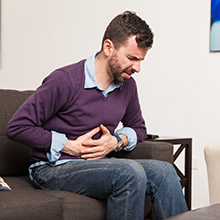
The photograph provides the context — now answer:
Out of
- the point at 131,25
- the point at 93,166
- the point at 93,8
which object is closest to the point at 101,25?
the point at 93,8

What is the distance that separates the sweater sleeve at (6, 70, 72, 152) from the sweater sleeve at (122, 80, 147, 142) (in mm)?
420

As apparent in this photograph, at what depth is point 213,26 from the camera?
2514 millimetres

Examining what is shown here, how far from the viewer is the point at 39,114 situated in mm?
1428

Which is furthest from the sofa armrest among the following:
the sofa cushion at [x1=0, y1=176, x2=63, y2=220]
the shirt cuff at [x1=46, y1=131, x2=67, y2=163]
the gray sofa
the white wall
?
the white wall

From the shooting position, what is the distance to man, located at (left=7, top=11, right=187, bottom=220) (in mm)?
1345

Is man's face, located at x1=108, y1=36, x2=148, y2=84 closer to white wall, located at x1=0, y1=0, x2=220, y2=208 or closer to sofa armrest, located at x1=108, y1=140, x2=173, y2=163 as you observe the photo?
sofa armrest, located at x1=108, y1=140, x2=173, y2=163

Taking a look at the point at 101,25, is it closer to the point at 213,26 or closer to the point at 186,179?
the point at 213,26

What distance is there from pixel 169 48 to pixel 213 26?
356 millimetres

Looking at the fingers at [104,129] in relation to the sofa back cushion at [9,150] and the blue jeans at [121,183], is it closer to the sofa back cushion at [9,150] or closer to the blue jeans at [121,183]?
the blue jeans at [121,183]

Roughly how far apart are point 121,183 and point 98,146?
266mm

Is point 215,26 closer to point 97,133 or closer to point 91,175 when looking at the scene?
point 97,133

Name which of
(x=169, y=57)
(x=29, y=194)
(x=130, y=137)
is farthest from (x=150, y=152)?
(x=169, y=57)

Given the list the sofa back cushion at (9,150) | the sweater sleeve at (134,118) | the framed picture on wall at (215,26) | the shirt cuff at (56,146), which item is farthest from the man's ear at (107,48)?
the framed picture on wall at (215,26)

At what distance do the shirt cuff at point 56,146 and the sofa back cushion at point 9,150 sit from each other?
372mm
